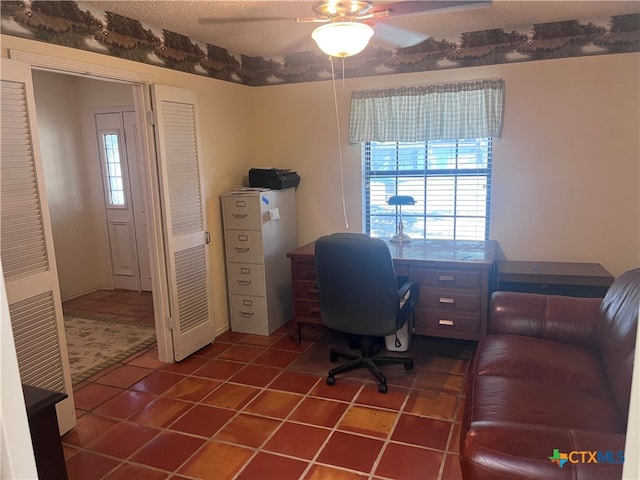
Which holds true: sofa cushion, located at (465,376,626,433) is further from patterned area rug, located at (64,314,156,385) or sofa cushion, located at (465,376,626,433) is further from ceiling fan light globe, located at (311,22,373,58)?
patterned area rug, located at (64,314,156,385)

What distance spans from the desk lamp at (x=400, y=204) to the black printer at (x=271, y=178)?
0.89 m

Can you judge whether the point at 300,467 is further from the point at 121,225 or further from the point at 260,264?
the point at 121,225

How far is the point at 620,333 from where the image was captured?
2.00 metres

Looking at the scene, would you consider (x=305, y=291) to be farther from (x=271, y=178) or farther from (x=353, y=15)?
(x=353, y=15)

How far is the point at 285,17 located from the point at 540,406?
2575 millimetres

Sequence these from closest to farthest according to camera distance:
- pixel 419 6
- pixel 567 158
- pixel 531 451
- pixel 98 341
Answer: pixel 531 451
pixel 419 6
pixel 567 158
pixel 98 341

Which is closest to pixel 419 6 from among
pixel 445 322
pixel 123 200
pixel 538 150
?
pixel 538 150

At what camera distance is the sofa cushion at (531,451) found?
1383 millimetres

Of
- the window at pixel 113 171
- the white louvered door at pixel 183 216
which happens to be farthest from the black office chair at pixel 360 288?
the window at pixel 113 171

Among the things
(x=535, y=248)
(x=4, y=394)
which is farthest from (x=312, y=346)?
(x=4, y=394)

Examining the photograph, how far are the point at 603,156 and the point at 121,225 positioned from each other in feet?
15.3

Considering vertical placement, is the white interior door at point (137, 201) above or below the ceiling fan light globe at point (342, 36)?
below

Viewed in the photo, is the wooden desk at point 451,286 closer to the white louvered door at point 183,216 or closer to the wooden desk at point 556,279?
the wooden desk at point 556,279

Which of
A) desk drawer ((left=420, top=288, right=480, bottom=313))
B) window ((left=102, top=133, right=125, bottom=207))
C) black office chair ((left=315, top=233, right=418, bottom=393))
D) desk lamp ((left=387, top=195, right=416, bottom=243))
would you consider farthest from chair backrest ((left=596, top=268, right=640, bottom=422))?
window ((left=102, top=133, right=125, bottom=207))
